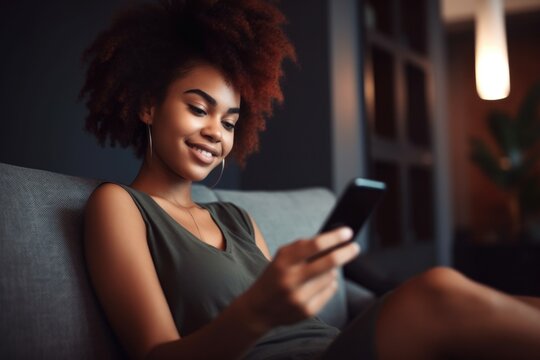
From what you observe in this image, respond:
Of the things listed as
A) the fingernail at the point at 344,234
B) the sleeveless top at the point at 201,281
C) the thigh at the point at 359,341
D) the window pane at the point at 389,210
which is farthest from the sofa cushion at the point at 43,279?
the window pane at the point at 389,210

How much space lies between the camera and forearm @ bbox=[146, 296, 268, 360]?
784 millimetres

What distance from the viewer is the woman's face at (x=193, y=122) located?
4.10 feet

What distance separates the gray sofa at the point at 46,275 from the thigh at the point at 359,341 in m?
0.46

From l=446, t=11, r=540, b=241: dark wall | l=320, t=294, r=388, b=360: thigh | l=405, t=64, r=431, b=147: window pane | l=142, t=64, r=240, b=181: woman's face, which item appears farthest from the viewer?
l=446, t=11, r=540, b=241: dark wall

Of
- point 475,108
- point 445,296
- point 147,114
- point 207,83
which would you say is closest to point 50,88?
point 147,114

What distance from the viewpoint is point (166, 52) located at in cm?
133

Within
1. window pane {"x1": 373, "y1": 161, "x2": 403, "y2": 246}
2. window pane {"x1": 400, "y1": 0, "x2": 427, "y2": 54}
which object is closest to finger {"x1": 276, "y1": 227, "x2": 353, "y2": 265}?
window pane {"x1": 373, "y1": 161, "x2": 403, "y2": 246}

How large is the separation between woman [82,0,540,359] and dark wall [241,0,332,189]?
1183mm

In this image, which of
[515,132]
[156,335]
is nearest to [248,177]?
[156,335]

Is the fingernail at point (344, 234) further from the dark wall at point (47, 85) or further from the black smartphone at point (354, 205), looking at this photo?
the dark wall at point (47, 85)

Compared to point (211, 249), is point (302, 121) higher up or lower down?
higher up

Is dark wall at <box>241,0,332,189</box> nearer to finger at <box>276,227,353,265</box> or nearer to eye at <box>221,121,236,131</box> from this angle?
eye at <box>221,121,236,131</box>

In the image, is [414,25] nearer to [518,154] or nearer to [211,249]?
[518,154]

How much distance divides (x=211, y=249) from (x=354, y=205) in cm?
43
